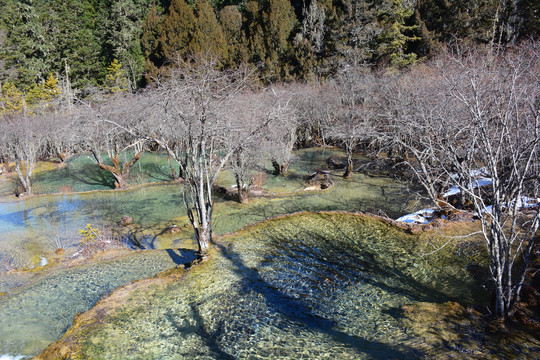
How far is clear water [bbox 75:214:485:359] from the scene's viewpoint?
5.70 m

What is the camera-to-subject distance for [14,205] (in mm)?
16547

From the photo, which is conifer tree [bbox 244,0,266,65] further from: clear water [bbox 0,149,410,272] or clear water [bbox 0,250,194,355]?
clear water [bbox 0,250,194,355]

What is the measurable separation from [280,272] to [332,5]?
4409 cm

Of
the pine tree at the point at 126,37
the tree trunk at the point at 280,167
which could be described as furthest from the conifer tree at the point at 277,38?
the tree trunk at the point at 280,167

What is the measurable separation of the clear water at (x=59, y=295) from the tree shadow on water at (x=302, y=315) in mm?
2533

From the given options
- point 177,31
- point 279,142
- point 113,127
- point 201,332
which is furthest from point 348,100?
point 177,31

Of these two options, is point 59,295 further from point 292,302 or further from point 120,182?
point 120,182

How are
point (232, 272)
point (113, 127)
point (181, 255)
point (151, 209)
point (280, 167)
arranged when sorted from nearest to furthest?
1. point (232, 272)
2. point (181, 255)
3. point (151, 209)
4. point (113, 127)
5. point (280, 167)

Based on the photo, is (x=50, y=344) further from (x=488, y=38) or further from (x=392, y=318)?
(x=488, y=38)

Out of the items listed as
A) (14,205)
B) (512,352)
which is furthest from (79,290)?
(14,205)

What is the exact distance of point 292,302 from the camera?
23.6 feet

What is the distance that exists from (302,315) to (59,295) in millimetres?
6015

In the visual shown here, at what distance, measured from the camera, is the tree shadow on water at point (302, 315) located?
534 cm

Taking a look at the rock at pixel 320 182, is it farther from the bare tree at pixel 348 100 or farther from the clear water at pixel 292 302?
the clear water at pixel 292 302
